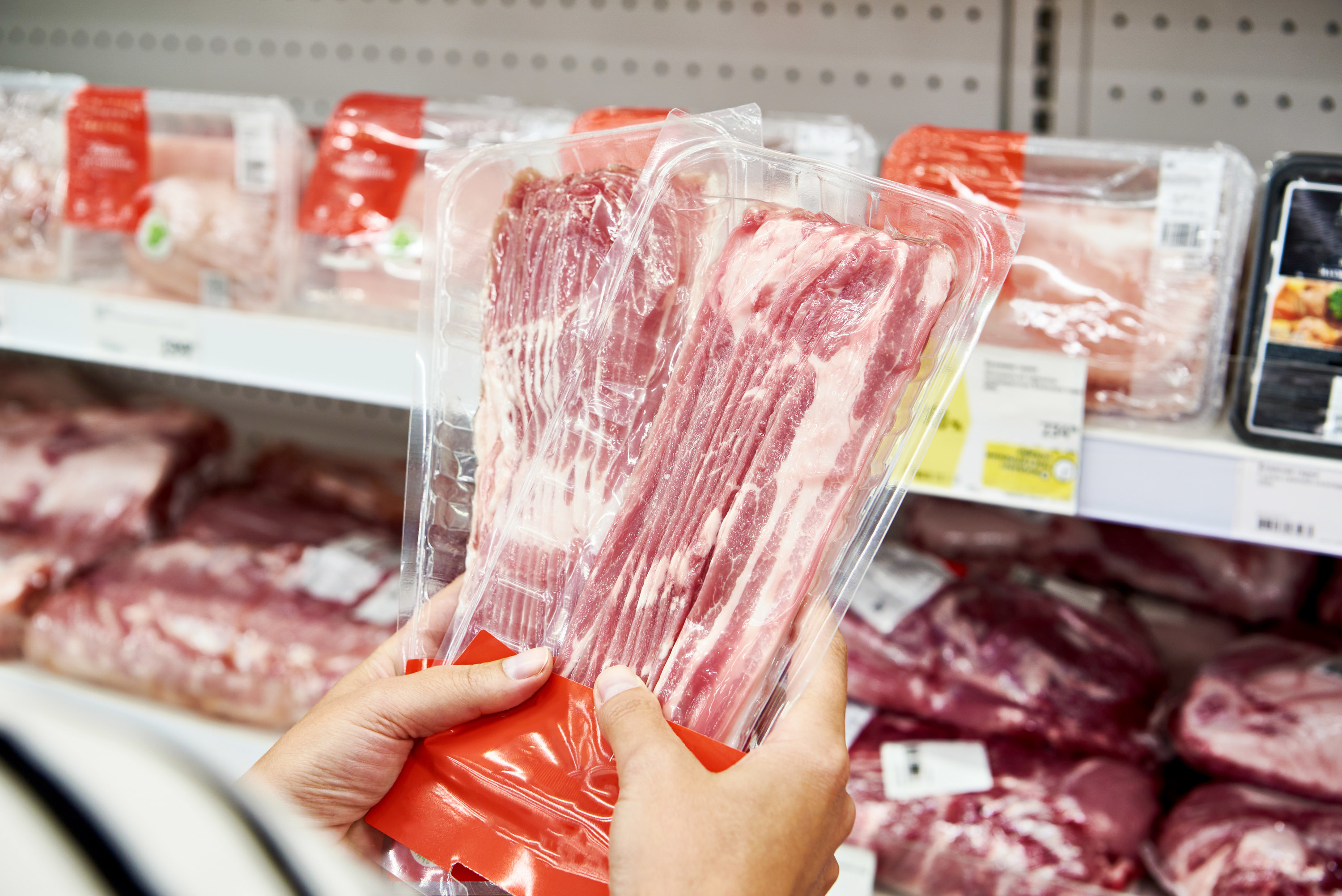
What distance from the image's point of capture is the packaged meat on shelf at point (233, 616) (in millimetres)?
1352

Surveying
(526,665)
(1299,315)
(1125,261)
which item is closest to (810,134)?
(1125,261)

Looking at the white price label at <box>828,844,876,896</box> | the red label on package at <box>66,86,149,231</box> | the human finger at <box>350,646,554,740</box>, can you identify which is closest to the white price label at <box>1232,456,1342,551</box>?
the white price label at <box>828,844,876,896</box>

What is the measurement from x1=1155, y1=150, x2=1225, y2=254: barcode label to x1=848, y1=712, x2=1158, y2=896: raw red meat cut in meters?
0.66

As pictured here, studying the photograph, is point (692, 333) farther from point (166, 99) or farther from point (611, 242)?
point (166, 99)

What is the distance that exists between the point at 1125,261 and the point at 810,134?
40 centimetres

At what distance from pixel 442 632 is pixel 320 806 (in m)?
0.16

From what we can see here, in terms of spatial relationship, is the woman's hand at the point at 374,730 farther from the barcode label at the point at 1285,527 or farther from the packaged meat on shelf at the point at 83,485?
the packaged meat on shelf at the point at 83,485

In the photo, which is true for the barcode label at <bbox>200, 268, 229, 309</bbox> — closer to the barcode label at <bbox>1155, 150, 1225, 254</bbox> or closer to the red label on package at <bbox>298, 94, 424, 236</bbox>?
the red label on package at <bbox>298, 94, 424, 236</bbox>

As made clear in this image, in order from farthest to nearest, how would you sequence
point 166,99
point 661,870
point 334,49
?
point 334,49
point 166,99
point 661,870

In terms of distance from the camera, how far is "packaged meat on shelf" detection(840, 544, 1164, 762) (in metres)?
1.16

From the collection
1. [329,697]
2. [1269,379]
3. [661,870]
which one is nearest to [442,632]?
[329,697]

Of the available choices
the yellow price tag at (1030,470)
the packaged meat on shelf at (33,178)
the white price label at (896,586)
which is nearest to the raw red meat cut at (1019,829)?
the white price label at (896,586)

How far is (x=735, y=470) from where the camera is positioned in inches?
24.9

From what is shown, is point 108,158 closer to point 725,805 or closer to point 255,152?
point 255,152
